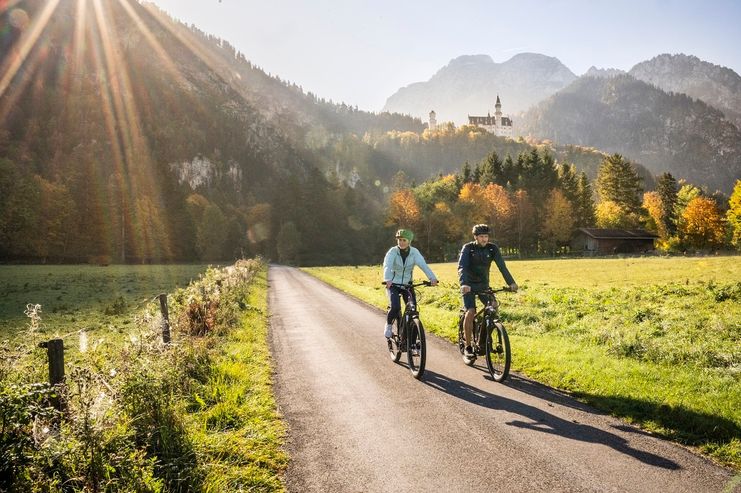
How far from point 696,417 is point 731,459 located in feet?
3.80

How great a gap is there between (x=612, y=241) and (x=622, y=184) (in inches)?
899

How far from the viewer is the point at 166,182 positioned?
366 feet

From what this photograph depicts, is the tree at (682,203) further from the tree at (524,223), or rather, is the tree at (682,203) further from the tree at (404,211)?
the tree at (404,211)

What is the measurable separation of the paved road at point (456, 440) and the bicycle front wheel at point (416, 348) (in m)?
0.27

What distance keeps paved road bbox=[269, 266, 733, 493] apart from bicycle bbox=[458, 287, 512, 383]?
0.99 feet

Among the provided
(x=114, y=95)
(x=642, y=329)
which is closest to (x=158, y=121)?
(x=114, y=95)

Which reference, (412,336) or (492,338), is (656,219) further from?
(412,336)

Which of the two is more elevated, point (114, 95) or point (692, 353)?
point (114, 95)

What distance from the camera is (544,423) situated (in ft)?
20.0

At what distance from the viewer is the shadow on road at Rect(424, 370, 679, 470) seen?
5.10 m

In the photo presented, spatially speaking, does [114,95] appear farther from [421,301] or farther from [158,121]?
[421,301]

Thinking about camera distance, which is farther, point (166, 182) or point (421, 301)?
point (166, 182)

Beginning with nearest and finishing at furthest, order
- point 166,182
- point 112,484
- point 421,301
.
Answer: point 112,484, point 421,301, point 166,182

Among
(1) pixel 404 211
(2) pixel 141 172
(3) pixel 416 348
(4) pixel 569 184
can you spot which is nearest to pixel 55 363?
(3) pixel 416 348
